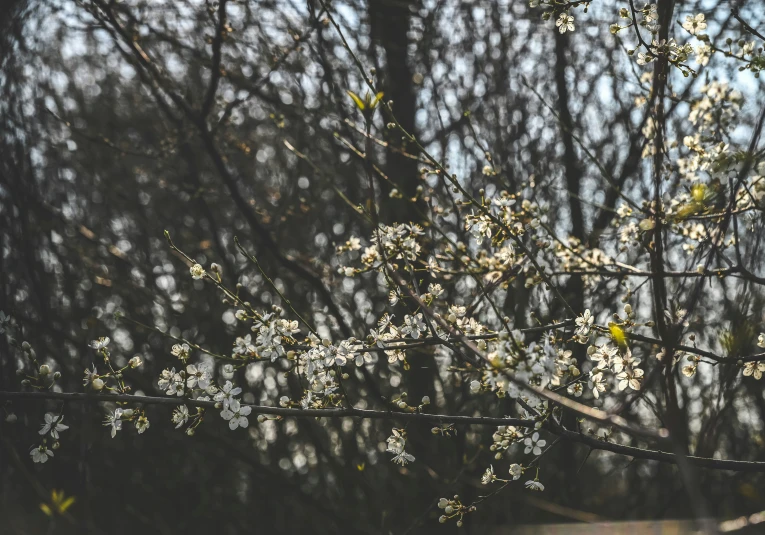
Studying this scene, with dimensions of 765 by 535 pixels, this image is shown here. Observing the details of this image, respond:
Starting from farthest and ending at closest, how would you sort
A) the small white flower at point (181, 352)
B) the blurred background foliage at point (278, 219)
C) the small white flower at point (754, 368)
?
the blurred background foliage at point (278, 219), the small white flower at point (754, 368), the small white flower at point (181, 352)

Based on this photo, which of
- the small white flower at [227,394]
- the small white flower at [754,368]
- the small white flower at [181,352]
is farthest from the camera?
the small white flower at [754,368]

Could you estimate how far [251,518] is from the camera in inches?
236

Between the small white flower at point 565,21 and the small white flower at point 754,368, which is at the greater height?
the small white flower at point 565,21

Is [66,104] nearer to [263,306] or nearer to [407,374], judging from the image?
[263,306]

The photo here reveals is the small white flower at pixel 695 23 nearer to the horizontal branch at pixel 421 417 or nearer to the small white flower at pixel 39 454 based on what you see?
the horizontal branch at pixel 421 417

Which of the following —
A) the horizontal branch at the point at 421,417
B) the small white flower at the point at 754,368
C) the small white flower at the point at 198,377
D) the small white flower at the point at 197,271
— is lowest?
the horizontal branch at the point at 421,417

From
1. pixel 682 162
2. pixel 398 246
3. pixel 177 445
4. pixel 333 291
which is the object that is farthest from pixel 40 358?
pixel 682 162

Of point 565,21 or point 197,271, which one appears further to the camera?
point 565,21

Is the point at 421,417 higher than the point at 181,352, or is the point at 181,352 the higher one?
the point at 181,352

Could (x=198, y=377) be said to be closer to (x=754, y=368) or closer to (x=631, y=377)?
(x=631, y=377)

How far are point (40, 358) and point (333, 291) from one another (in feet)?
6.79

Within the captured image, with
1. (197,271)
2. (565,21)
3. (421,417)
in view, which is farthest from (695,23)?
(197,271)

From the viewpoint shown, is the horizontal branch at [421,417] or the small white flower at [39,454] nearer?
the horizontal branch at [421,417]

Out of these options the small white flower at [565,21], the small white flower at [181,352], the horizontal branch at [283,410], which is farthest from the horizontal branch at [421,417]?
the small white flower at [565,21]
